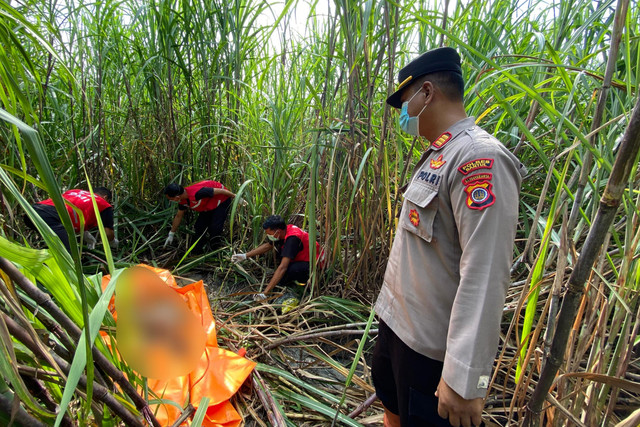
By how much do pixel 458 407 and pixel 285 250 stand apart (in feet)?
6.20

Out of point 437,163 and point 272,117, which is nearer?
point 437,163

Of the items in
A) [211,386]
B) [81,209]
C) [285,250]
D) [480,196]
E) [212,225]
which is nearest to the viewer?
[480,196]

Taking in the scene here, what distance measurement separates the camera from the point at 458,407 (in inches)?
31.6

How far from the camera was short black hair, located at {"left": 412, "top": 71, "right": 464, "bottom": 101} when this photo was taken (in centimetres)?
96

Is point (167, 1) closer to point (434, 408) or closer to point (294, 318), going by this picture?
point (294, 318)

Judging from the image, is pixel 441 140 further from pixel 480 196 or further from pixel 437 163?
pixel 480 196

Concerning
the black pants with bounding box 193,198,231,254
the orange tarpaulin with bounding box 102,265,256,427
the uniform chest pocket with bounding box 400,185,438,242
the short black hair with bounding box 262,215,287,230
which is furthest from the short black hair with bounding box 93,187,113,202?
the uniform chest pocket with bounding box 400,185,438,242

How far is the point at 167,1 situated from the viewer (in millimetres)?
2512

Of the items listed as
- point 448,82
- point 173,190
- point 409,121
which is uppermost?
point 448,82

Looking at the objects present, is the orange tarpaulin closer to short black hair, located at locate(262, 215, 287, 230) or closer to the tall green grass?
the tall green grass

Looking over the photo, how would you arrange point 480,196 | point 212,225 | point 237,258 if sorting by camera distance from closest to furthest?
point 480,196 → point 237,258 → point 212,225

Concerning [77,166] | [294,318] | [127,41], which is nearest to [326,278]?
[294,318]

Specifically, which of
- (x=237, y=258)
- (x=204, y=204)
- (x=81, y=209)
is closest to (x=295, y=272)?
(x=237, y=258)

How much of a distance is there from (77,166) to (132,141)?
18.2 inches
